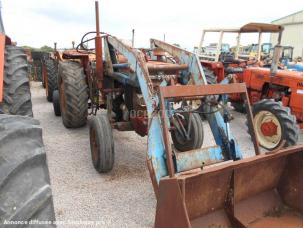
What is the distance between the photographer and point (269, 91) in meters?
6.18

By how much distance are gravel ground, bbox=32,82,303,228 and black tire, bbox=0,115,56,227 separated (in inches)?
65.5

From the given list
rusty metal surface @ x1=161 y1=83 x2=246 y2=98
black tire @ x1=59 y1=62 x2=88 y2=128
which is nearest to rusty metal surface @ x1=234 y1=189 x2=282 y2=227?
rusty metal surface @ x1=161 y1=83 x2=246 y2=98

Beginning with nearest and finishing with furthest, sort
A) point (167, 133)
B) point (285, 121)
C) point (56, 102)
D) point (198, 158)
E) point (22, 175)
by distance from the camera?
point (22, 175), point (167, 133), point (198, 158), point (285, 121), point (56, 102)

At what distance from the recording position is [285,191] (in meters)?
2.96

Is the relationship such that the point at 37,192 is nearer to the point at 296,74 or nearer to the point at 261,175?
the point at 261,175

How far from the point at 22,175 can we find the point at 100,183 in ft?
7.96

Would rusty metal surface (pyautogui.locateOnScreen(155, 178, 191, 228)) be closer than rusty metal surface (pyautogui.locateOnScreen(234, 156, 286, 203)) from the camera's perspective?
Yes

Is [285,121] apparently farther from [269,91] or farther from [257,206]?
[257,206]

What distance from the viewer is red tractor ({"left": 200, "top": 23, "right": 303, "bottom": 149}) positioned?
4.75 metres

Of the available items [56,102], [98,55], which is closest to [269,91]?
[98,55]

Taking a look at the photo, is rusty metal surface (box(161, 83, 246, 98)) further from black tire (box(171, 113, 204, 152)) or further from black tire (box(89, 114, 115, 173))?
black tire (box(89, 114, 115, 173))

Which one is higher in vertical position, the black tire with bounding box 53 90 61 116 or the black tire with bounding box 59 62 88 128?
the black tire with bounding box 59 62 88 128

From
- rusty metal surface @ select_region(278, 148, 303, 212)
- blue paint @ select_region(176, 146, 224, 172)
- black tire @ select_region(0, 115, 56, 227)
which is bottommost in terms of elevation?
rusty metal surface @ select_region(278, 148, 303, 212)

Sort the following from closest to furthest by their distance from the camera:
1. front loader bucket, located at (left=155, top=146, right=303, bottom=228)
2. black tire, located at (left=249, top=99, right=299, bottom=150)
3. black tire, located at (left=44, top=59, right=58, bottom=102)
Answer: front loader bucket, located at (left=155, top=146, right=303, bottom=228), black tire, located at (left=249, top=99, right=299, bottom=150), black tire, located at (left=44, top=59, right=58, bottom=102)
